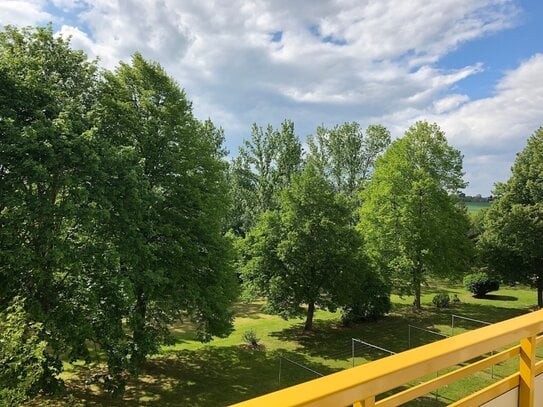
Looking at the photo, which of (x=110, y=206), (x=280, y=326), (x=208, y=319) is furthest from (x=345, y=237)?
(x=110, y=206)

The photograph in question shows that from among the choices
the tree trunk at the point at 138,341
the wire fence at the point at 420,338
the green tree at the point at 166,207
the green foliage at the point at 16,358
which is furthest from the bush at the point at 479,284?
the green foliage at the point at 16,358

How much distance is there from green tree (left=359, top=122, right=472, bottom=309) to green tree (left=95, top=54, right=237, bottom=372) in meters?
12.2

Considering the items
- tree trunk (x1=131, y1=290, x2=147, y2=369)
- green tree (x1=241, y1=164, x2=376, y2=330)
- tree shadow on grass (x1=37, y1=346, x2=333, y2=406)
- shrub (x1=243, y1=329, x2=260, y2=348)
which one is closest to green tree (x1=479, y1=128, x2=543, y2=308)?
green tree (x1=241, y1=164, x2=376, y2=330)

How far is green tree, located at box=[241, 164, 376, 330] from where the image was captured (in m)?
23.0

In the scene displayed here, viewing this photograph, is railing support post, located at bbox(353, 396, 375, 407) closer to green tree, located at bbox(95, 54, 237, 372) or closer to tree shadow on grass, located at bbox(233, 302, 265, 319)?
green tree, located at bbox(95, 54, 237, 372)

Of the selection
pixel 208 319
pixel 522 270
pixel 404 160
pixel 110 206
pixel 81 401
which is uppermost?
pixel 404 160

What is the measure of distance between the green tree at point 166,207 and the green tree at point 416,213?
12241 millimetres

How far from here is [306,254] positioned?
2303 centimetres

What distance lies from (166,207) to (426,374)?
16.5 meters

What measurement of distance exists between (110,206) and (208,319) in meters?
6.77

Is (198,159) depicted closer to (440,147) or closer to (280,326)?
(280,326)

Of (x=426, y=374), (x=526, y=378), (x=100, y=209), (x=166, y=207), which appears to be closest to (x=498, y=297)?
(x=166, y=207)

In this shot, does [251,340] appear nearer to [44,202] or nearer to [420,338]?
[420,338]

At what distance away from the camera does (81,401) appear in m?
14.6
